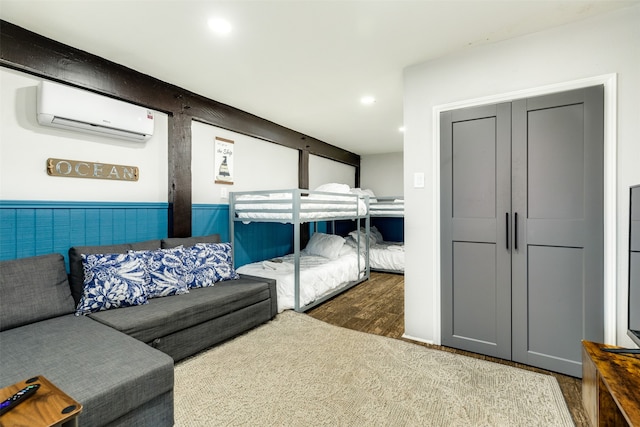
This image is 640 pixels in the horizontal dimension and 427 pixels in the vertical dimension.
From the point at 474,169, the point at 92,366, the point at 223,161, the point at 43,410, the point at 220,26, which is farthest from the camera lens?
the point at 223,161

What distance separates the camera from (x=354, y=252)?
456cm

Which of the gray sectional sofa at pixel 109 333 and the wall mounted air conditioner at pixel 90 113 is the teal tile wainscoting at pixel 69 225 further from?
the wall mounted air conditioner at pixel 90 113

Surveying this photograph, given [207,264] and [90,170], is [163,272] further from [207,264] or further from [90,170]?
[90,170]

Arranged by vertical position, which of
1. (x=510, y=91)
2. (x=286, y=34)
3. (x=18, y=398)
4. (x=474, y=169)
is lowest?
(x=18, y=398)

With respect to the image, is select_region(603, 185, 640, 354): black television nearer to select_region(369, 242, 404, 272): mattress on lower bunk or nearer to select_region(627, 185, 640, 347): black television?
select_region(627, 185, 640, 347): black television

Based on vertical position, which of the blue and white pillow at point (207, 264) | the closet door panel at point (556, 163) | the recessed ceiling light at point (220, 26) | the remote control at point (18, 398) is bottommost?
the remote control at point (18, 398)

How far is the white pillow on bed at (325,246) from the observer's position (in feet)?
13.8

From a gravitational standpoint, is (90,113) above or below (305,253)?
above

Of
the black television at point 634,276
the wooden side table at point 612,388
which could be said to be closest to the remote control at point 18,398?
the wooden side table at point 612,388

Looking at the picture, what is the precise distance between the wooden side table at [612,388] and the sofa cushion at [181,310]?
7.17 ft

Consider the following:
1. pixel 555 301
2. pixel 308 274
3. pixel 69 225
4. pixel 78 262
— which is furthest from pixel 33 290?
pixel 555 301

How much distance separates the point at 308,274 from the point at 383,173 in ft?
11.8

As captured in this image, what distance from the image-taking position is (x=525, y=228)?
2.05 meters

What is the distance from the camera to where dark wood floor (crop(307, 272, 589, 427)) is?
1.76m
